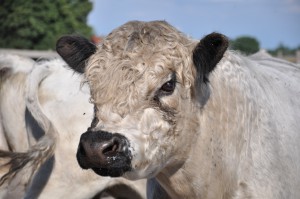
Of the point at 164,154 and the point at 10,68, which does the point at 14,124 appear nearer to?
the point at 10,68

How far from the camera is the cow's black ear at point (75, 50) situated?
4.28 meters

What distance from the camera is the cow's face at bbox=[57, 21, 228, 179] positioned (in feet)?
11.7

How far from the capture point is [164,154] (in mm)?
3861

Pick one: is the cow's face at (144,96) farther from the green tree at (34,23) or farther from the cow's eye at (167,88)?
the green tree at (34,23)

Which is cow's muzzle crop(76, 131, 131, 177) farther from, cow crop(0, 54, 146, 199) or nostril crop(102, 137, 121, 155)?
cow crop(0, 54, 146, 199)

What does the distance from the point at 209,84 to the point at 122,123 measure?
0.81m

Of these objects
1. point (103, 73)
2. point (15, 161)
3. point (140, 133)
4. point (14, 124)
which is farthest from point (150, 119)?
point (14, 124)

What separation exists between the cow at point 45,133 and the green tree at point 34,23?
59.9 ft

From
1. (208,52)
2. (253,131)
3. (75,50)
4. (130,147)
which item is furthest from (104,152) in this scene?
(253,131)

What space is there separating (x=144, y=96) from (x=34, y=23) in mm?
21636

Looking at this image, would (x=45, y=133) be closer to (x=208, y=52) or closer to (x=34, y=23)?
(x=208, y=52)

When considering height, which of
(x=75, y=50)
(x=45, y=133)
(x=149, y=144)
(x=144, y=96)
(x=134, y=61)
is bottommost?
(x=45, y=133)

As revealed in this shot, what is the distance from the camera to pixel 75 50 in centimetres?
434

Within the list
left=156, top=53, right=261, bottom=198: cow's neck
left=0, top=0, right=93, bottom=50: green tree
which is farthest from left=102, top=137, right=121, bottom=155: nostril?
left=0, top=0, right=93, bottom=50: green tree
